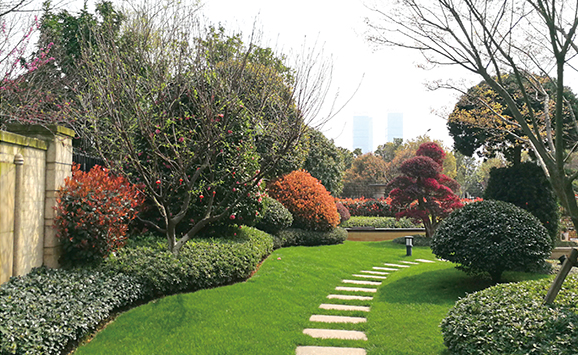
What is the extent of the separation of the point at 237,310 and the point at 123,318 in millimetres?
1509

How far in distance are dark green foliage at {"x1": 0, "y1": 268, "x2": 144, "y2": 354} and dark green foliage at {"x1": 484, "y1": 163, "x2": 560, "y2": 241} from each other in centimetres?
970

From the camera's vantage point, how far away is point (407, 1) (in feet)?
17.9

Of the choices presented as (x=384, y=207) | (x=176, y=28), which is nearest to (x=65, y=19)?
(x=176, y=28)

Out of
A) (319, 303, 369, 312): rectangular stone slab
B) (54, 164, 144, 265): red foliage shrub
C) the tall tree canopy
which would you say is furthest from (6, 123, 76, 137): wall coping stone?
the tall tree canopy

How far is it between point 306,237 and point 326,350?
867 cm

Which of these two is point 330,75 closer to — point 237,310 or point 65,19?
point 237,310

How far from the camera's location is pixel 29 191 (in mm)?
5414

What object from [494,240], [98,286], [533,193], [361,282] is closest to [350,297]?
[361,282]

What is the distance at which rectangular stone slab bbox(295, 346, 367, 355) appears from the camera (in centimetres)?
464

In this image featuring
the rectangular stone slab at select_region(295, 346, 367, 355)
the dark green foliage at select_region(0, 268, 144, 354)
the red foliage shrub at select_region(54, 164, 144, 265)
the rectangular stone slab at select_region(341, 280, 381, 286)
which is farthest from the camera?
the rectangular stone slab at select_region(341, 280, 381, 286)

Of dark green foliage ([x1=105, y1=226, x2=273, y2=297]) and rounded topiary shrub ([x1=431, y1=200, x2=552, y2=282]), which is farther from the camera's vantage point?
rounded topiary shrub ([x1=431, y1=200, x2=552, y2=282])

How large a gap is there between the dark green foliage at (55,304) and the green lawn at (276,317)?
27 cm

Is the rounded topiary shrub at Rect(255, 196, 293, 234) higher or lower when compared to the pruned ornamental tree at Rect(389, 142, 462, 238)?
lower

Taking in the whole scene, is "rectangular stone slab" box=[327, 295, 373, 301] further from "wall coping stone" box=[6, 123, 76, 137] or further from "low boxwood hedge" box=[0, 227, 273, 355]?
"wall coping stone" box=[6, 123, 76, 137]
